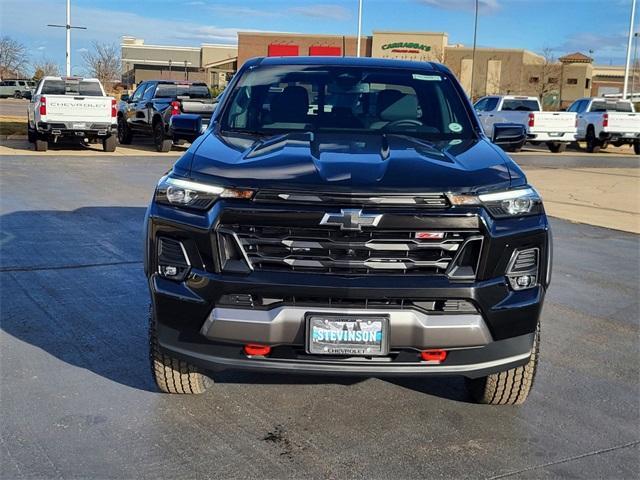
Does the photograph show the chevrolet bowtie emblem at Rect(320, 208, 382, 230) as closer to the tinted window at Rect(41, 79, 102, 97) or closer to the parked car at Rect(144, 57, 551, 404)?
the parked car at Rect(144, 57, 551, 404)

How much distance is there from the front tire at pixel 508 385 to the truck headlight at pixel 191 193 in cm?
169

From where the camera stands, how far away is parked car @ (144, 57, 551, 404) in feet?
10.9

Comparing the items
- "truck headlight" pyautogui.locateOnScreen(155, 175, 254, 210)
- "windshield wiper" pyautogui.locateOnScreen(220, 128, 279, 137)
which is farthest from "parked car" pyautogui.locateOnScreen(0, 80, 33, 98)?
"truck headlight" pyautogui.locateOnScreen(155, 175, 254, 210)

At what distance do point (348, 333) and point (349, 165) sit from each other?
0.83 metres

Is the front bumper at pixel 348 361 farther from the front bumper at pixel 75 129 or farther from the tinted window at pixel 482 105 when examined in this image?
the tinted window at pixel 482 105

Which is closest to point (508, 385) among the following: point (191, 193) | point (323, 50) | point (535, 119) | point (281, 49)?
point (191, 193)

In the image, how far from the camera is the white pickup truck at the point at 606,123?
26.0 m

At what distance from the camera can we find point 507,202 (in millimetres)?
3521

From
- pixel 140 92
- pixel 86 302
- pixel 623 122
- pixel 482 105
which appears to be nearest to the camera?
pixel 86 302

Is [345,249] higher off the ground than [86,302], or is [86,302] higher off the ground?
[345,249]

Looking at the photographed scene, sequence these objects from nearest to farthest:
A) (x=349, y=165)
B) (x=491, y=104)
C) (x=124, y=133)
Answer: (x=349, y=165)
(x=124, y=133)
(x=491, y=104)

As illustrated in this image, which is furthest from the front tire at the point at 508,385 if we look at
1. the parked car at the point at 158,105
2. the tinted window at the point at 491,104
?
the tinted window at the point at 491,104

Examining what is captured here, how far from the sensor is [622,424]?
396cm

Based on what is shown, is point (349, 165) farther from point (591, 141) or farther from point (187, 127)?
point (591, 141)
